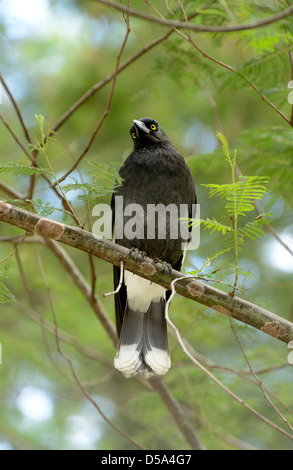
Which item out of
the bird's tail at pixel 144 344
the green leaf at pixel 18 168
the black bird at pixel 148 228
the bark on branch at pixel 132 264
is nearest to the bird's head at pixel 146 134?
the black bird at pixel 148 228

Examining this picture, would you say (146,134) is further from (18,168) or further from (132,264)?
(18,168)

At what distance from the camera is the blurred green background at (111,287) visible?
4.12m

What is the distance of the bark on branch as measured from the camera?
2658mm

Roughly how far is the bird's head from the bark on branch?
5.15 ft

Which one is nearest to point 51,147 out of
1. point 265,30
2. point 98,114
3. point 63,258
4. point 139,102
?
point 98,114

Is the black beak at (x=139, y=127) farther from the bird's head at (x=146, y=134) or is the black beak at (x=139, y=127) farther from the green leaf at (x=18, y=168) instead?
the green leaf at (x=18, y=168)

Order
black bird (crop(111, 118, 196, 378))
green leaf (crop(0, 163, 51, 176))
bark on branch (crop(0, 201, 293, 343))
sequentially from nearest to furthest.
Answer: green leaf (crop(0, 163, 51, 176))
bark on branch (crop(0, 201, 293, 343))
black bird (crop(111, 118, 196, 378))

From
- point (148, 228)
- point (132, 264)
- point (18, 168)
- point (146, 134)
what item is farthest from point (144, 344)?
point (18, 168)

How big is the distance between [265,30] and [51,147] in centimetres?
357

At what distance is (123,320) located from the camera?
4.06 meters

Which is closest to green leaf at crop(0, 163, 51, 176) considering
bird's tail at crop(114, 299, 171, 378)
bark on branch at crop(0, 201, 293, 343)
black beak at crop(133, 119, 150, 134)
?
bark on branch at crop(0, 201, 293, 343)

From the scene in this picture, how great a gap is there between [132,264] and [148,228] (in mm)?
1078

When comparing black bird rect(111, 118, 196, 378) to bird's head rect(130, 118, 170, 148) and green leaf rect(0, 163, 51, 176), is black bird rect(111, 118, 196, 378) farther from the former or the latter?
green leaf rect(0, 163, 51, 176)

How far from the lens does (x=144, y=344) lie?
3.89 meters
